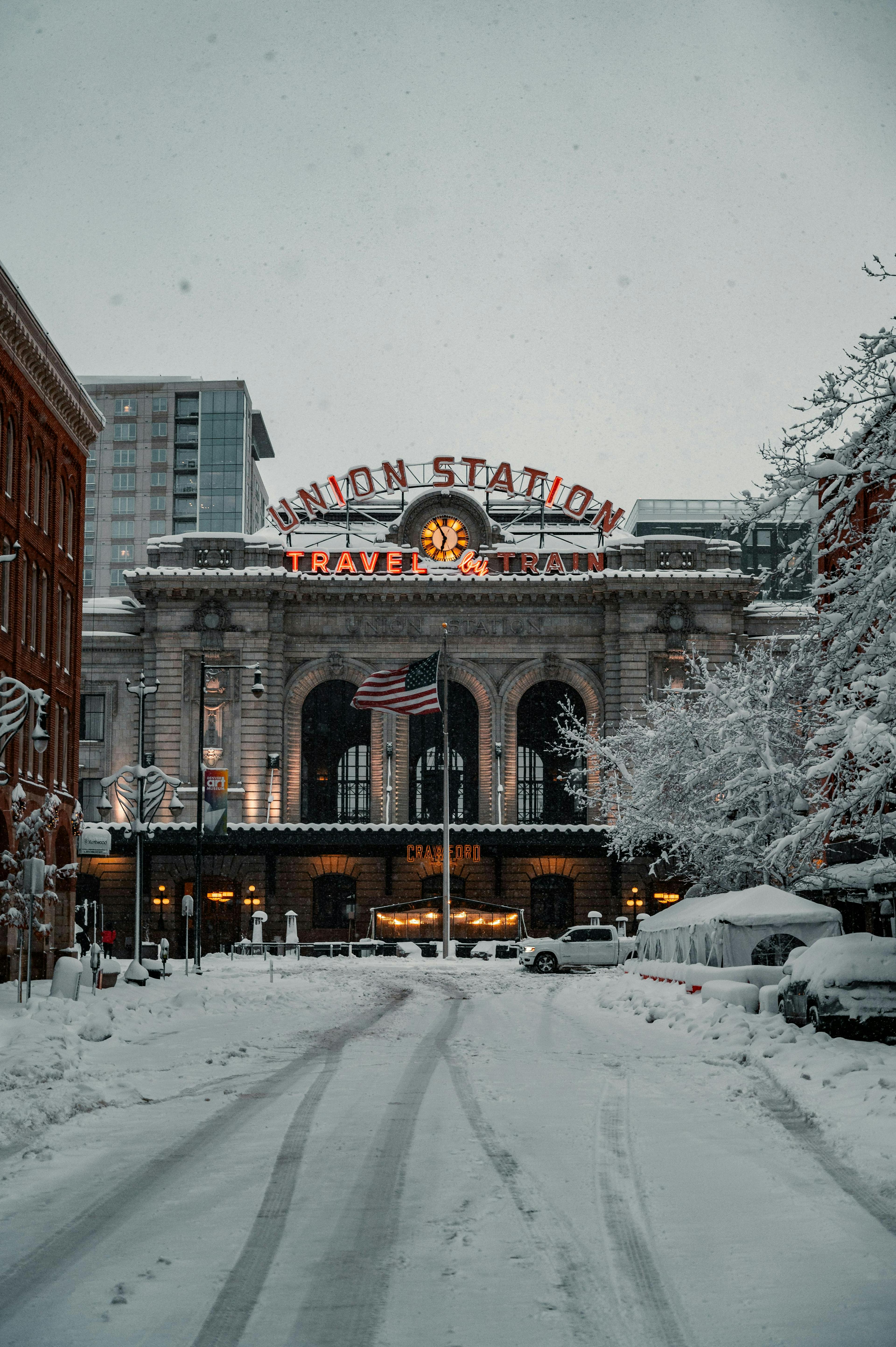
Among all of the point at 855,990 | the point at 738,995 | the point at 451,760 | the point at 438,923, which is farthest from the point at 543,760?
the point at 855,990

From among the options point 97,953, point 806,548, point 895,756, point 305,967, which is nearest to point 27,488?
point 97,953

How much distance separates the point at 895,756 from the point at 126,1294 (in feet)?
44.9

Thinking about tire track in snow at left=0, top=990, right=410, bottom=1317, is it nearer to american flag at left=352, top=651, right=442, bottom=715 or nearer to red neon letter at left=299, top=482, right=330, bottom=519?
american flag at left=352, top=651, right=442, bottom=715

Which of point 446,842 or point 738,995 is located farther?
point 446,842

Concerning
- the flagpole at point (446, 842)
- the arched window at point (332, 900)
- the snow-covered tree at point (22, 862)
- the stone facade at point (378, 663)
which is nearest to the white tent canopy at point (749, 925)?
the snow-covered tree at point (22, 862)

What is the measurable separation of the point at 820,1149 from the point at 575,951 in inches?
1598

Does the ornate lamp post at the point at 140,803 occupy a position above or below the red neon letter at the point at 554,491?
below

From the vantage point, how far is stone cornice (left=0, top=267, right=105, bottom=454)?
38562 millimetres

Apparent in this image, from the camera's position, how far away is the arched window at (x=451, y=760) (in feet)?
259

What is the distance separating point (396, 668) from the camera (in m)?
75.2

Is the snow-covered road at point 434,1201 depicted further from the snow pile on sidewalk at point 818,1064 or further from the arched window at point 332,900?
the arched window at point 332,900

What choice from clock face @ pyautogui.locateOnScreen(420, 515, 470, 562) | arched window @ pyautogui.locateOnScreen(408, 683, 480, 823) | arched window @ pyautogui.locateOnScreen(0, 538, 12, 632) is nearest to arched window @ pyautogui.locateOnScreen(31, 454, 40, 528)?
arched window @ pyautogui.locateOnScreen(0, 538, 12, 632)

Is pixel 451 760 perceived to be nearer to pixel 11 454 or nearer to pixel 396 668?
pixel 396 668

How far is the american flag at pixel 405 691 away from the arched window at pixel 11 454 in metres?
19.3
